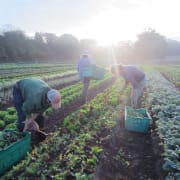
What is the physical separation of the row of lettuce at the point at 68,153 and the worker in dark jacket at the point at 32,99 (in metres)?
0.68

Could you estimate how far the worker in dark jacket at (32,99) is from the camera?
4.23 metres

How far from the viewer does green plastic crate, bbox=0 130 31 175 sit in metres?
3.97

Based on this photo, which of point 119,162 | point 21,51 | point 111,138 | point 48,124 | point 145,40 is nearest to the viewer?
point 119,162

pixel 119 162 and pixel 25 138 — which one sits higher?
pixel 25 138

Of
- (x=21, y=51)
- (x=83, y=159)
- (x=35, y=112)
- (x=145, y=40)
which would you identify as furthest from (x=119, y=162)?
(x=145, y=40)

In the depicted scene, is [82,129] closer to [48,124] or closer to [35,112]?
[48,124]

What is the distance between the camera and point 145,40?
8044 cm

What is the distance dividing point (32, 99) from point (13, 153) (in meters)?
1.08

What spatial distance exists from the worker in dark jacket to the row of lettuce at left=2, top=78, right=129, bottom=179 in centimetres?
68

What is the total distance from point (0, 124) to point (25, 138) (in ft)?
8.57

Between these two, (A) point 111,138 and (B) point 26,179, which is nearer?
(B) point 26,179

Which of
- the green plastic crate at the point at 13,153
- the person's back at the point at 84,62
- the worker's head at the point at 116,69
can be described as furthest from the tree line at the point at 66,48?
the green plastic crate at the point at 13,153

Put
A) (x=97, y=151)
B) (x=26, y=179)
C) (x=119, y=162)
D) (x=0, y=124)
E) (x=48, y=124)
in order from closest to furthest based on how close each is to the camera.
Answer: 1. (x=26, y=179)
2. (x=97, y=151)
3. (x=119, y=162)
4. (x=0, y=124)
5. (x=48, y=124)

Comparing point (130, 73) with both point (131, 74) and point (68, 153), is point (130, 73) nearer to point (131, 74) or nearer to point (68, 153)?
point (131, 74)
